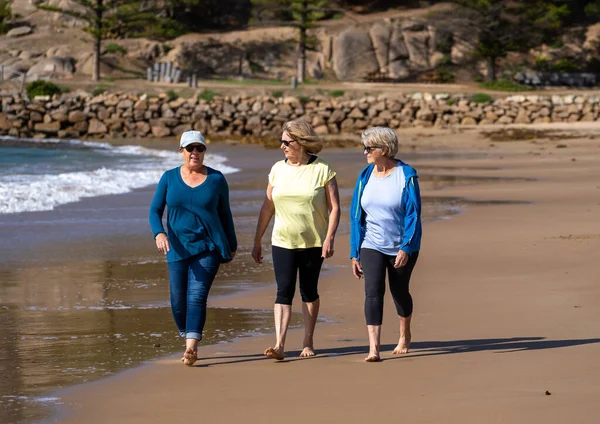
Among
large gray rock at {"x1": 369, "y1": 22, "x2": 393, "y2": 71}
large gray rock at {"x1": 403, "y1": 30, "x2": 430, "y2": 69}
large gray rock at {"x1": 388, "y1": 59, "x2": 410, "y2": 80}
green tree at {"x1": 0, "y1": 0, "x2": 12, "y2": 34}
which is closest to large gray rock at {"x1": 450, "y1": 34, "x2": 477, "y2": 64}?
large gray rock at {"x1": 403, "y1": 30, "x2": 430, "y2": 69}

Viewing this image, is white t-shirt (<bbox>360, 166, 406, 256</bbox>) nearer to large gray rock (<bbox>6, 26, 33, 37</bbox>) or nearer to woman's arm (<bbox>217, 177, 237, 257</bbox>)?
woman's arm (<bbox>217, 177, 237, 257</bbox>)

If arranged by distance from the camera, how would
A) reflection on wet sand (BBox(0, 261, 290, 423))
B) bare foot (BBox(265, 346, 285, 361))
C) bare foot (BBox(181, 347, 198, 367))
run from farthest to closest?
bare foot (BBox(265, 346, 285, 361)), bare foot (BBox(181, 347, 198, 367)), reflection on wet sand (BBox(0, 261, 290, 423))

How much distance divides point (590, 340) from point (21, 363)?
3.37 metres

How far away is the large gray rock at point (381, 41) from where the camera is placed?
181 feet

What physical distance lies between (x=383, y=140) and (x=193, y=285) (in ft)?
4.61

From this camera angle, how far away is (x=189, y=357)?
637cm

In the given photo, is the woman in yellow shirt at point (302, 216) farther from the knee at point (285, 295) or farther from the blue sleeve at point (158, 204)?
the blue sleeve at point (158, 204)

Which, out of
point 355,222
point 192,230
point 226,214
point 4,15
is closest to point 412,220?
point 355,222

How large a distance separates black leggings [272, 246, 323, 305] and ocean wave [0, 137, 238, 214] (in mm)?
10027

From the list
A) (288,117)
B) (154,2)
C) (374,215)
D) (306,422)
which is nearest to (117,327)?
(374,215)

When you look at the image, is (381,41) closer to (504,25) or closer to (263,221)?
(504,25)

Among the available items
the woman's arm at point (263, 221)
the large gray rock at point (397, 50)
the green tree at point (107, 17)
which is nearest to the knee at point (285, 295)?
the woman's arm at point (263, 221)

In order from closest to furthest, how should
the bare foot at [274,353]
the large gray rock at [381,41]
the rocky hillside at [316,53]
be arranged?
the bare foot at [274,353], the rocky hillside at [316,53], the large gray rock at [381,41]

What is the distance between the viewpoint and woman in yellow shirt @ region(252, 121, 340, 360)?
6.68 meters
